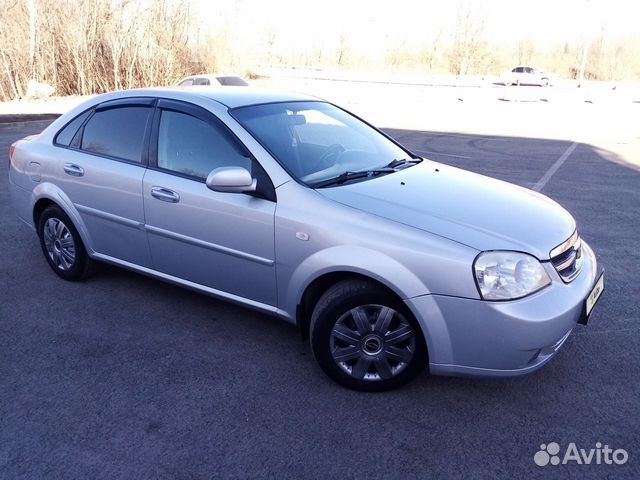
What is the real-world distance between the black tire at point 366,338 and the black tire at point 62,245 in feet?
7.66

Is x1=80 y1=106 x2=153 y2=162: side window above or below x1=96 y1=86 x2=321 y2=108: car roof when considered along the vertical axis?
below

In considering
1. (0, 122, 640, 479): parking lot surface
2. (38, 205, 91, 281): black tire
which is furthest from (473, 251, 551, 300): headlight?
(38, 205, 91, 281): black tire

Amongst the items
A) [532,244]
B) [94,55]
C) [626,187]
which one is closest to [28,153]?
[532,244]

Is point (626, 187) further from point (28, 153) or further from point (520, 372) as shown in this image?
point (28, 153)

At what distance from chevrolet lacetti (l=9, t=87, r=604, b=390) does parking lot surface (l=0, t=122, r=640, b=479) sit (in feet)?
0.96

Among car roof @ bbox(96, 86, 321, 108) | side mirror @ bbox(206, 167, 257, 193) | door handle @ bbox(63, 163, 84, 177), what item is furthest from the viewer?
door handle @ bbox(63, 163, 84, 177)

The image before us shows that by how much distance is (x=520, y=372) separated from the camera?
2961 mm

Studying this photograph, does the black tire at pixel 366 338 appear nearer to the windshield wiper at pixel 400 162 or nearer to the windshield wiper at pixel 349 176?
the windshield wiper at pixel 349 176

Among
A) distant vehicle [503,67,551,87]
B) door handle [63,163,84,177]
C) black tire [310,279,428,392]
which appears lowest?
distant vehicle [503,67,551,87]

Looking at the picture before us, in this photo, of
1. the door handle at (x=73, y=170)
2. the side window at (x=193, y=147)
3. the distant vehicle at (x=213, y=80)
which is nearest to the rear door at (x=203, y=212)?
the side window at (x=193, y=147)

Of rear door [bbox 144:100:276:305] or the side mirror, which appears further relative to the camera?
rear door [bbox 144:100:276:305]

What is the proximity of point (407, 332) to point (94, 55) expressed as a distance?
2295 cm

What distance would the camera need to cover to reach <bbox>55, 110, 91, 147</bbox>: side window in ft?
15.2

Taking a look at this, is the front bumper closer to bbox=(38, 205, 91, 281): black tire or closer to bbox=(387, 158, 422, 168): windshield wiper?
bbox=(387, 158, 422, 168): windshield wiper
